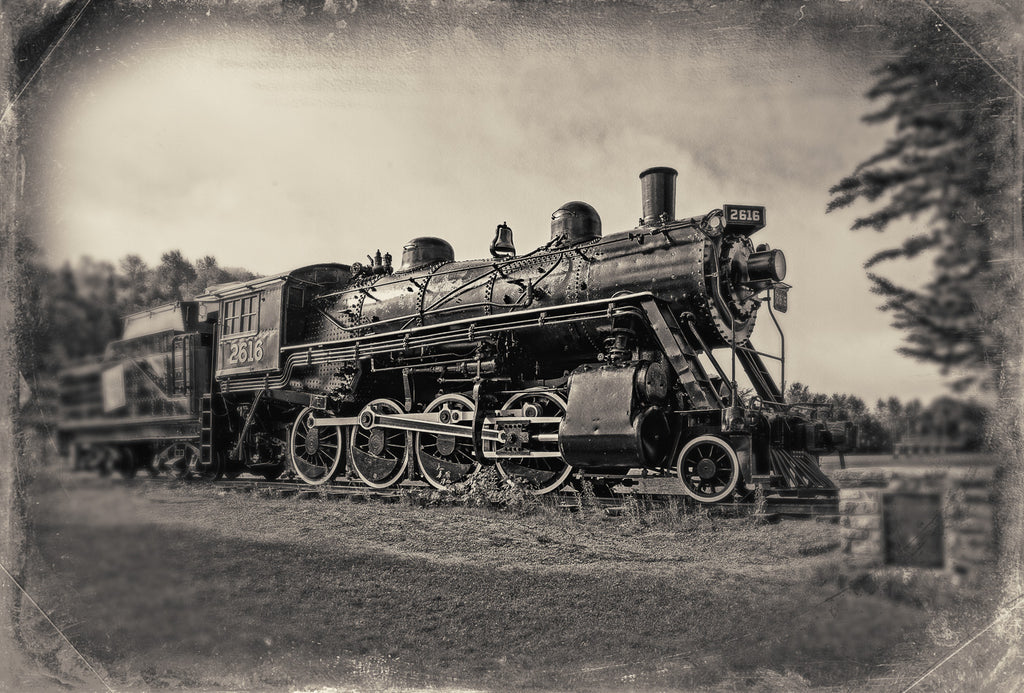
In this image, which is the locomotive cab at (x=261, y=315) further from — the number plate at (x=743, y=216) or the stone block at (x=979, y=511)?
the stone block at (x=979, y=511)

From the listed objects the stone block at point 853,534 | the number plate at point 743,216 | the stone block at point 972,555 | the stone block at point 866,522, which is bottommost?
the stone block at point 972,555

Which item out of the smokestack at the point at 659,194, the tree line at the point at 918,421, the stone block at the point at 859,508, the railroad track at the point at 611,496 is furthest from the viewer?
the smokestack at the point at 659,194

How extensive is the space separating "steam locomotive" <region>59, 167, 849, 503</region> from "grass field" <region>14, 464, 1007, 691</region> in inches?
24.7

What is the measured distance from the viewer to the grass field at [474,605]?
10.5 feet

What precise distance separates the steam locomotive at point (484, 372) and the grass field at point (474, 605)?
2.05 ft

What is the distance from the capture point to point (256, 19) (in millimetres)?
4242

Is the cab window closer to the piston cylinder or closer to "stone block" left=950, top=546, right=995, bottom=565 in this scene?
the piston cylinder

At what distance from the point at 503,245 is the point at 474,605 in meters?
3.56

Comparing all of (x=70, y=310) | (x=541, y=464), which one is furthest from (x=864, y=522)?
(x=70, y=310)

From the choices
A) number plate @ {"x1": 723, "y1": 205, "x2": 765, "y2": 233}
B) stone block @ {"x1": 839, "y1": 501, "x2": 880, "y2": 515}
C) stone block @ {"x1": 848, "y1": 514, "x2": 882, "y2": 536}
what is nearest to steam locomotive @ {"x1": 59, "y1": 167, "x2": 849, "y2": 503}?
number plate @ {"x1": 723, "y1": 205, "x2": 765, "y2": 233}

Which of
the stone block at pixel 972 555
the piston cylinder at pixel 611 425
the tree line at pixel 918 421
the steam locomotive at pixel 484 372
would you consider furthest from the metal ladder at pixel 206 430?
the stone block at pixel 972 555

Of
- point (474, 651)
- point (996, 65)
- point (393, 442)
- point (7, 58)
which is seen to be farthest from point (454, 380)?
point (996, 65)

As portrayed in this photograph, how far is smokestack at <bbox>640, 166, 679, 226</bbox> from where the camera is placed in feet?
18.0

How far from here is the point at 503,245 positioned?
6.46 m
